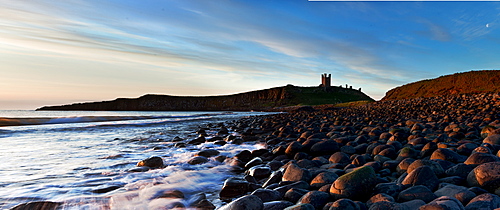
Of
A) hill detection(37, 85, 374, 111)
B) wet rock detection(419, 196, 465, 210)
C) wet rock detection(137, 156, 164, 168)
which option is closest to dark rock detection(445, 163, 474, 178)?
wet rock detection(419, 196, 465, 210)

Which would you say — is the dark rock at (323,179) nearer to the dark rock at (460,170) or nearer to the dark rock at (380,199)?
the dark rock at (380,199)

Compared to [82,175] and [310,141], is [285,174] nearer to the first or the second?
[310,141]

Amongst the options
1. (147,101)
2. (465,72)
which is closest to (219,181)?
(465,72)

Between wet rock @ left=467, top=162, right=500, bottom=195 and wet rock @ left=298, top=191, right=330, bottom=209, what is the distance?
1.45 m

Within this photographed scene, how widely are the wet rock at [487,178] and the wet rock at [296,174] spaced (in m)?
1.60

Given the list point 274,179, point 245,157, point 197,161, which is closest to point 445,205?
point 274,179

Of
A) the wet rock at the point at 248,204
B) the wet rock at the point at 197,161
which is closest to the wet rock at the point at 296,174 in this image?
the wet rock at the point at 248,204

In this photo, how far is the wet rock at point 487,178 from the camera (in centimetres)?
259

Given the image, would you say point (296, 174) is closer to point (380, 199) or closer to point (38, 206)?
point (380, 199)

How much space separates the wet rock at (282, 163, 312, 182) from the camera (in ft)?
11.0

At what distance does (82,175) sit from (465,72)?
4148cm

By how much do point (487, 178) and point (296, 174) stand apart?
6.07 ft

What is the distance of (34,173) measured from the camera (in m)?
4.40

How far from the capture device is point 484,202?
2166mm
